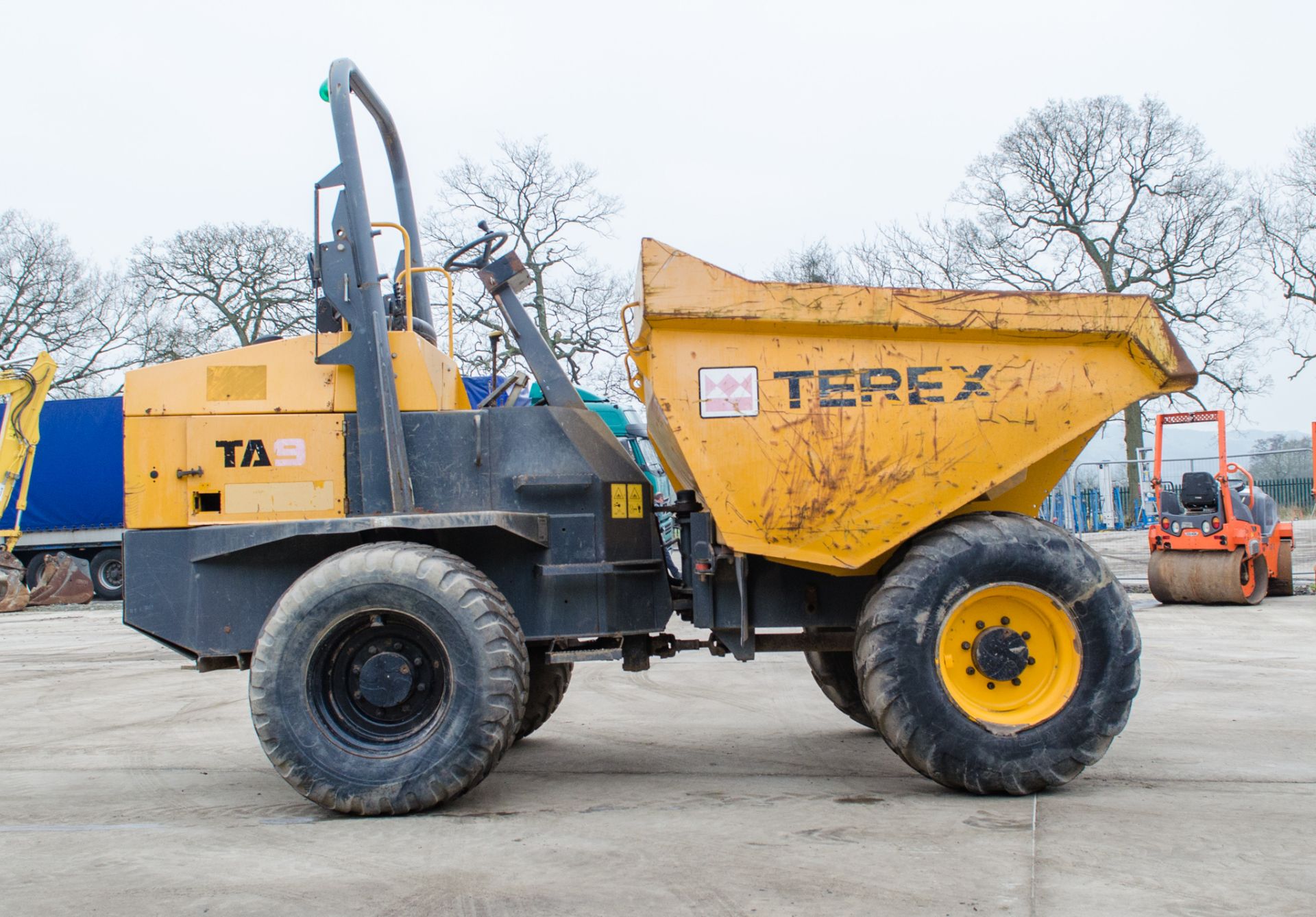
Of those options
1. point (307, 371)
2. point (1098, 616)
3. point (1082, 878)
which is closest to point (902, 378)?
point (1098, 616)

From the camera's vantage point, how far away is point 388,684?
4898 mm

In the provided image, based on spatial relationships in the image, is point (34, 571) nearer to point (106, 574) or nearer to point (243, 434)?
point (106, 574)

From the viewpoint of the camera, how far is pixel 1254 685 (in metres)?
7.91

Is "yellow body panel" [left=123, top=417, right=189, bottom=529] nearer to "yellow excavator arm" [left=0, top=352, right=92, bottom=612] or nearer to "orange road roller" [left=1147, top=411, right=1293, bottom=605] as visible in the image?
"yellow excavator arm" [left=0, top=352, right=92, bottom=612]

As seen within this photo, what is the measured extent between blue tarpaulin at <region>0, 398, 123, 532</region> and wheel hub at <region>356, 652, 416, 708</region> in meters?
18.0

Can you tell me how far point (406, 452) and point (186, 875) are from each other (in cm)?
206

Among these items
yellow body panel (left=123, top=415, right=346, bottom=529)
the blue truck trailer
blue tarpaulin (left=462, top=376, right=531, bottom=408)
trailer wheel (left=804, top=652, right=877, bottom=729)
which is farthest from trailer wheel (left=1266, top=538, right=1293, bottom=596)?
the blue truck trailer

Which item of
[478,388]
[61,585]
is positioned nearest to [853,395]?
[478,388]

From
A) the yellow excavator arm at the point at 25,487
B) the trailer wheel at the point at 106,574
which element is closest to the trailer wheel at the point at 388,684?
the yellow excavator arm at the point at 25,487

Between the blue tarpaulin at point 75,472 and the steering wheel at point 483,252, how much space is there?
56.2 ft

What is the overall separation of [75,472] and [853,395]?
782 inches

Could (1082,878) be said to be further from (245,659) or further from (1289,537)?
(1289,537)

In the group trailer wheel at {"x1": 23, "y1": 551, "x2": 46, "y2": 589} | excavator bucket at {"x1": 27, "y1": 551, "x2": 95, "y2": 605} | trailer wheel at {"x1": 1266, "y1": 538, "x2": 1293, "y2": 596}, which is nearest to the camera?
trailer wheel at {"x1": 1266, "y1": 538, "x2": 1293, "y2": 596}

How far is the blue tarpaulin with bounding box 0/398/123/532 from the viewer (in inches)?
821
